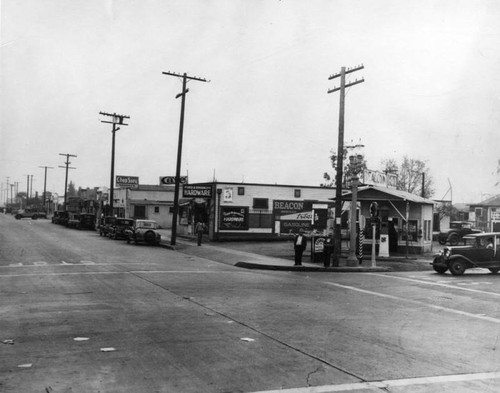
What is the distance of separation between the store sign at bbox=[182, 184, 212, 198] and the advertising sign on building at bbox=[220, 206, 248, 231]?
1504mm

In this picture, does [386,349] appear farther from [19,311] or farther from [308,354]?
[19,311]

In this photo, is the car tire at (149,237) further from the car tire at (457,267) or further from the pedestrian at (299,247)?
the car tire at (457,267)

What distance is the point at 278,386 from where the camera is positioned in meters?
5.91

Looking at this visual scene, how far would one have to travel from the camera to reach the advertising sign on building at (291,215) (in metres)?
38.5

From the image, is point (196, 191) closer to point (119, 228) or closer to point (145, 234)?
point (145, 234)

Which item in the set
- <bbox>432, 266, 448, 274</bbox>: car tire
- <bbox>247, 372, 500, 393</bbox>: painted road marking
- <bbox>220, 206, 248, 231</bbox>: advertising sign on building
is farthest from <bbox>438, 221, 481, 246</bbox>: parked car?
<bbox>247, 372, 500, 393</bbox>: painted road marking

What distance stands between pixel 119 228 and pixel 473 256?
24.7 metres

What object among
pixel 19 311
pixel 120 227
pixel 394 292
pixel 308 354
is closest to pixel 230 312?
pixel 308 354

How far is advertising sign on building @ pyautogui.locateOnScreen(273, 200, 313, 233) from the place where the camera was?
1516 inches

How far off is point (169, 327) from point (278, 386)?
11.1 feet

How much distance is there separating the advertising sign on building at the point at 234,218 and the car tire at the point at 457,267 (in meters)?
18.8

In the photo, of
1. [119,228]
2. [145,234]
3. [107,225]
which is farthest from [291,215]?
[107,225]

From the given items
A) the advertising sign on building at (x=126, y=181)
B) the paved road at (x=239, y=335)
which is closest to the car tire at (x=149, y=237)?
the paved road at (x=239, y=335)

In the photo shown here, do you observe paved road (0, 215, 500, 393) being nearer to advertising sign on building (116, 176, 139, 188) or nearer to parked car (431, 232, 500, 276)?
parked car (431, 232, 500, 276)
